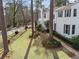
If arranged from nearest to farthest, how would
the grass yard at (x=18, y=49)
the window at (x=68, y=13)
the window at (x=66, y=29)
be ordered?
1. the grass yard at (x=18, y=49)
2. the window at (x=68, y=13)
3. the window at (x=66, y=29)

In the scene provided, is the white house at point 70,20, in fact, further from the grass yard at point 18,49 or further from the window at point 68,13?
the grass yard at point 18,49

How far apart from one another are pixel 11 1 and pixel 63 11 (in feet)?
84.4

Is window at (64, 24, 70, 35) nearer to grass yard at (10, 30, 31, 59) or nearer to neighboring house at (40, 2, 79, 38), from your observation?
neighboring house at (40, 2, 79, 38)

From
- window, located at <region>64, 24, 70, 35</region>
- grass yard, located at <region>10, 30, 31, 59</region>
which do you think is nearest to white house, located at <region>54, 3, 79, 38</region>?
window, located at <region>64, 24, 70, 35</region>

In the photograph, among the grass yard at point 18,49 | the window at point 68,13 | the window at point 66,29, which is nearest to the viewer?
the grass yard at point 18,49

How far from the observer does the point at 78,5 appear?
21156mm

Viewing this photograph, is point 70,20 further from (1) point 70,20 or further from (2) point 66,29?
→ (2) point 66,29

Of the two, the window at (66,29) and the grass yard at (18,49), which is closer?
the grass yard at (18,49)

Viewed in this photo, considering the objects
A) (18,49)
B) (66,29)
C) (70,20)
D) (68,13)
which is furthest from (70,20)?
(18,49)

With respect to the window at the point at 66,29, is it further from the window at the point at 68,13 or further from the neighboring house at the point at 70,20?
the window at the point at 68,13

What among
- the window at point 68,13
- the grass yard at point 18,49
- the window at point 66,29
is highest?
the window at point 68,13

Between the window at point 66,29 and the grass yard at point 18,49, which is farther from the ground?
the window at point 66,29

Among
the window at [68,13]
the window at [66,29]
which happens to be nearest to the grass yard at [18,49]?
the window at [66,29]

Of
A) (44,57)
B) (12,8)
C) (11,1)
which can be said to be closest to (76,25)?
(44,57)
